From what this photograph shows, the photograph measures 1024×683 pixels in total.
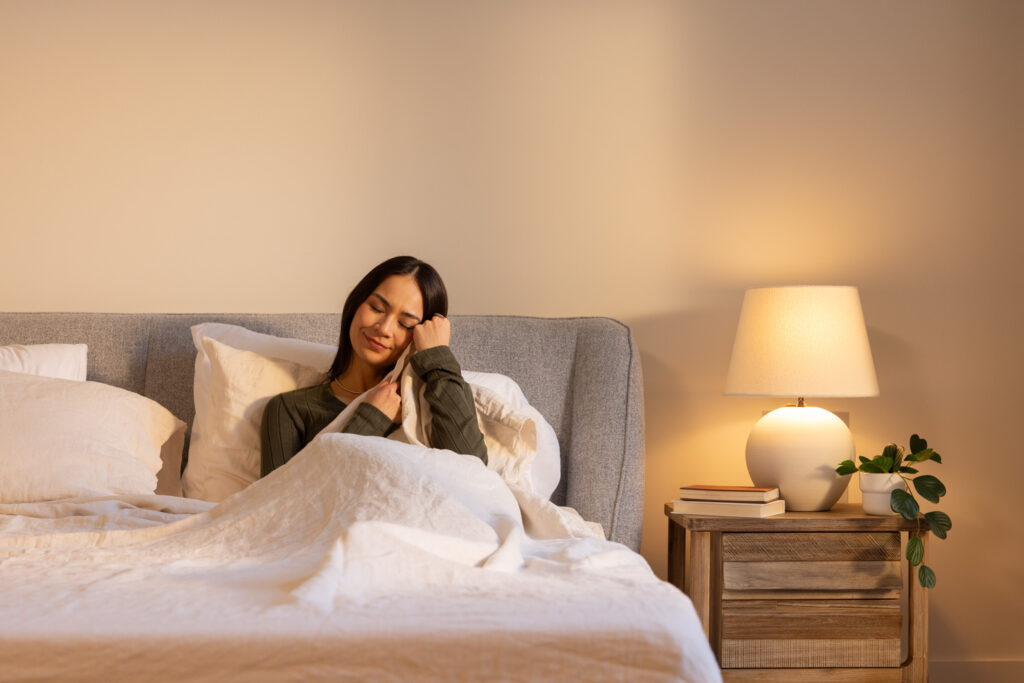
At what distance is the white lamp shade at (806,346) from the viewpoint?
2234mm

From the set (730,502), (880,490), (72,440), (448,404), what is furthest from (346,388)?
(880,490)

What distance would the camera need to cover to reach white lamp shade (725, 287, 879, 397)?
223cm

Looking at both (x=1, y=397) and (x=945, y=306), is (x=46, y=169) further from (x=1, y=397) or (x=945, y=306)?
(x=945, y=306)

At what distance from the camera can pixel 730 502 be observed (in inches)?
83.5

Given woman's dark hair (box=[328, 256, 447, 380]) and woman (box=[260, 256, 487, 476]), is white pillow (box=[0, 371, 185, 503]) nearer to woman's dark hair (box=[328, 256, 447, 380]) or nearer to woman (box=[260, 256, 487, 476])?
woman (box=[260, 256, 487, 476])

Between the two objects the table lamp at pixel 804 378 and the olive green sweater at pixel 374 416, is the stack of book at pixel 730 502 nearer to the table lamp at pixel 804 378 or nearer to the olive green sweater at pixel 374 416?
the table lamp at pixel 804 378

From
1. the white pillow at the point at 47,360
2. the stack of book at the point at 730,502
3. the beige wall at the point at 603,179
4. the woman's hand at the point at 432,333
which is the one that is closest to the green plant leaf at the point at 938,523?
the stack of book at the point at 730,502

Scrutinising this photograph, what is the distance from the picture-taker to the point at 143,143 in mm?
2631

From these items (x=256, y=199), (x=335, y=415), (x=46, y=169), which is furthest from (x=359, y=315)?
(x=46, y=169)

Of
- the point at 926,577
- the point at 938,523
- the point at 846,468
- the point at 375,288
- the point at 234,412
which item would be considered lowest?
the point at 926,577

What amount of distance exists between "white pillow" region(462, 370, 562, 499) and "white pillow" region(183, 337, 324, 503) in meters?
0.39

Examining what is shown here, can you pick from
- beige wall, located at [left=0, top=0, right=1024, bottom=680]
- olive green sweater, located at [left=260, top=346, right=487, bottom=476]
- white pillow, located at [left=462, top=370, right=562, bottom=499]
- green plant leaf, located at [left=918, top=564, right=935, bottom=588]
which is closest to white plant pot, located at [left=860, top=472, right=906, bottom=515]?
green plant leaf, located at [left=918, top=564, right=935, bottom=588]

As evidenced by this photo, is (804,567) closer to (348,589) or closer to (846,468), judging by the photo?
(846,468)

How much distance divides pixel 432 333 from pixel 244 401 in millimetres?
455
